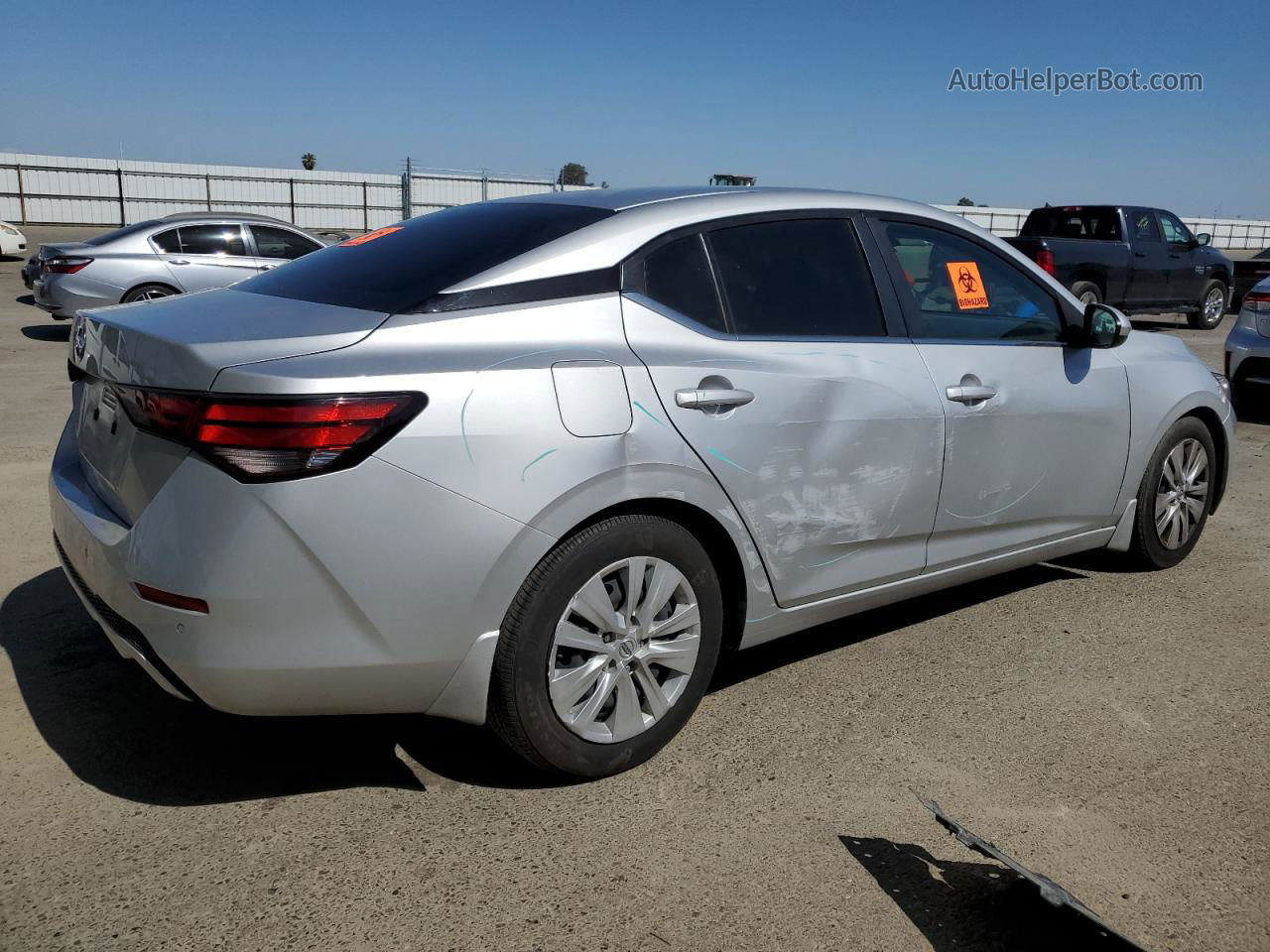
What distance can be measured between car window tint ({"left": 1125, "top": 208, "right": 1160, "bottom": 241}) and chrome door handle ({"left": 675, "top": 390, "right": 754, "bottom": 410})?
14.0 meters

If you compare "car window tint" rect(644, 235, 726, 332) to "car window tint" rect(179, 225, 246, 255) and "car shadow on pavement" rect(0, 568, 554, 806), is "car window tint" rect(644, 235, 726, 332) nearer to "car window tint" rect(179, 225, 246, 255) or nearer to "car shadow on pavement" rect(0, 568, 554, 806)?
"car shadow on pavement" rect(0, 568, 554, 806)

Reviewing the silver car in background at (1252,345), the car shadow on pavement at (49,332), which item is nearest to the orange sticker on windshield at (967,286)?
the silver car in background at (1252,345)

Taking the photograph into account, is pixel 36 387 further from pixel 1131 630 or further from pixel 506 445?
pixel 1131 630

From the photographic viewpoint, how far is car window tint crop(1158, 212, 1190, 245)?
1579 centimetres

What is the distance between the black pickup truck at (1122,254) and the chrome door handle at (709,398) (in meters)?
12.2

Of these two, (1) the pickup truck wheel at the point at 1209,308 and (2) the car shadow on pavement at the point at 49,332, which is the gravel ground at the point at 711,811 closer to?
(2) the car shadow on pavement at the point at 49,332

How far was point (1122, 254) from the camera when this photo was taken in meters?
15.0

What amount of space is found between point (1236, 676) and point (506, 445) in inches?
112

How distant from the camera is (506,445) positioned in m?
2.64

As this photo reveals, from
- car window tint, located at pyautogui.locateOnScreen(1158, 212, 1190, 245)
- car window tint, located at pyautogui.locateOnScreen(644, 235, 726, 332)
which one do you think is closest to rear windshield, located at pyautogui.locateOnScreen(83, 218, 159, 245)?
car window tint, located at pyautogui.locateOnScreen(644, 235, 726, 332)

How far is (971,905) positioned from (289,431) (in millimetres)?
1909

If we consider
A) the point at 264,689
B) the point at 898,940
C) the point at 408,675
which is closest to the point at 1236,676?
the point at 898,940

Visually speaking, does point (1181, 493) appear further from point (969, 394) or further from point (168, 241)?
point (168, 241)

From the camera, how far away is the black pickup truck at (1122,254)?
1462 cm
